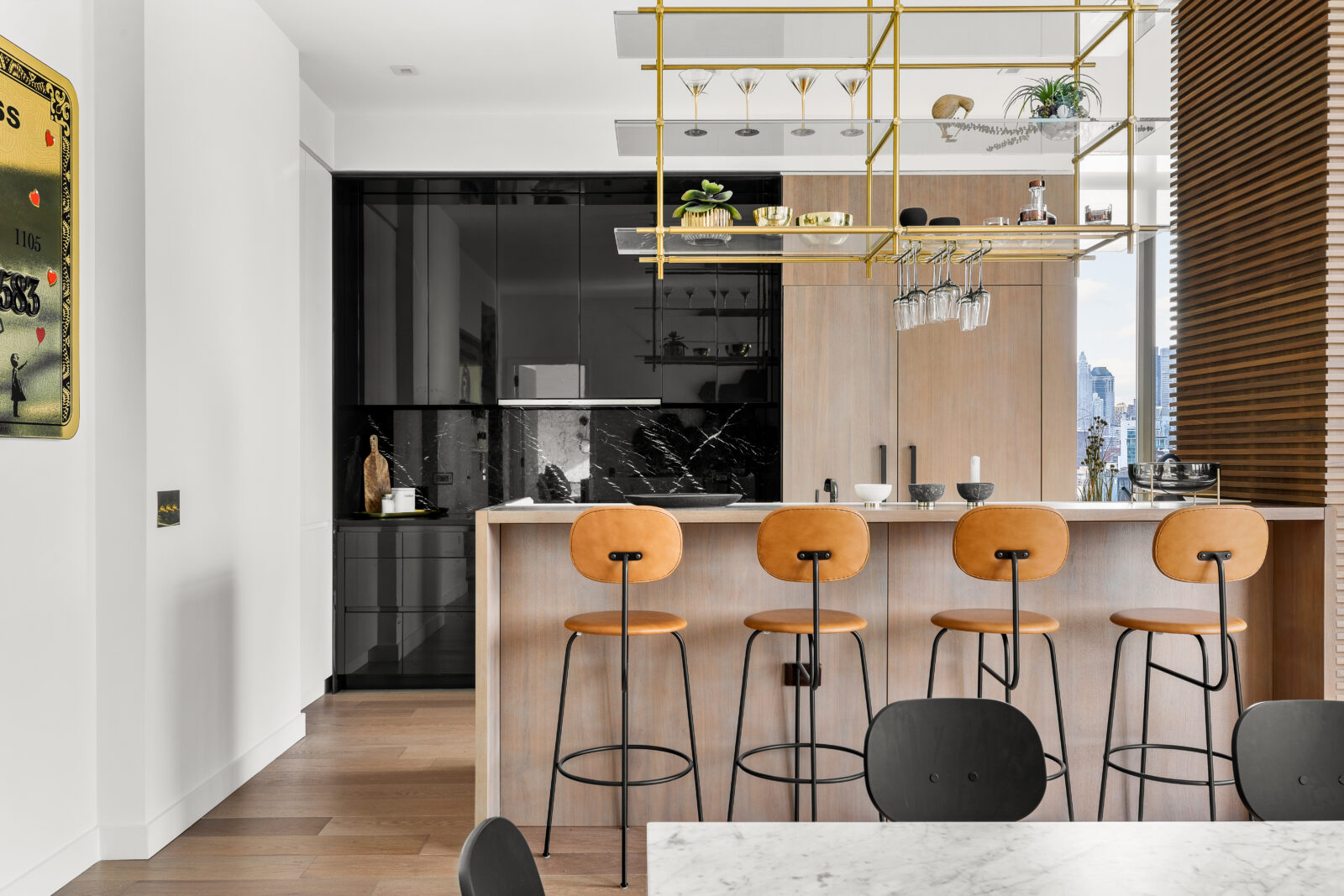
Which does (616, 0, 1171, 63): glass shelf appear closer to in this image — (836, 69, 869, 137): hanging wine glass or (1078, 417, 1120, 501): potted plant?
(836, 69, 869, 137): hanging wine glass

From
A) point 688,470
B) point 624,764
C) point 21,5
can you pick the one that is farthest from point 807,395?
point 21,5

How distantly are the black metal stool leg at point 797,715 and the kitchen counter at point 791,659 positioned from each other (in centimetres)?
4

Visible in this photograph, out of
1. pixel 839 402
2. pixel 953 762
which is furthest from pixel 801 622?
pixel 839 402

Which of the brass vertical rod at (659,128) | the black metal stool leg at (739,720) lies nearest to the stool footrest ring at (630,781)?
the black metal stool leg at (739,720)

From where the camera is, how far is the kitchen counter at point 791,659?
3146 millimetres

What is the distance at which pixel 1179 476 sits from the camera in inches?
121

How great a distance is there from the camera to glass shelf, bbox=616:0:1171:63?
3.07 metres

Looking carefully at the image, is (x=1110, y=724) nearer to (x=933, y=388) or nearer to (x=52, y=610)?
(x=933, y=388)

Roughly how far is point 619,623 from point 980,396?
3.01 metres

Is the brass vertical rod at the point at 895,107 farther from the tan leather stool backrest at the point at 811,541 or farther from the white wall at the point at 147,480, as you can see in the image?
the white wall at the point at 147,480

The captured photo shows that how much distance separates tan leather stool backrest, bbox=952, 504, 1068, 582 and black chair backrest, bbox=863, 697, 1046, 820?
1167 mm

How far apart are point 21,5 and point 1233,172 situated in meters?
3.88

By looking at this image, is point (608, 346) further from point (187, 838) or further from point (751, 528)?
point (187, 838)

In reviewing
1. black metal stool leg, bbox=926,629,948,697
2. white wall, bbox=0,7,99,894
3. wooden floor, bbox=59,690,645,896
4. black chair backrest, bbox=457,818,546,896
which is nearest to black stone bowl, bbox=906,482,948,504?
black metal stool leg, bbox=926,629,948,697
